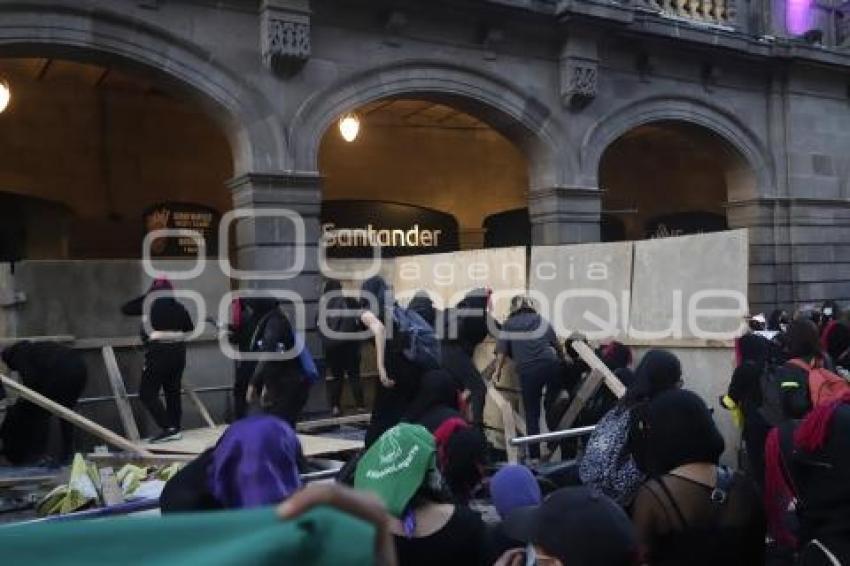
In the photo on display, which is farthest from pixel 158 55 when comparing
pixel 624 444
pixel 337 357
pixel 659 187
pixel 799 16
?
pixel 659 187

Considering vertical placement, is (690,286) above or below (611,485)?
above

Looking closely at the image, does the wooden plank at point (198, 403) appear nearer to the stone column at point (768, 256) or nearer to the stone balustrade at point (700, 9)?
the stone balustrade at point (700, 9)

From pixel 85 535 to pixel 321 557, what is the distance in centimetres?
47

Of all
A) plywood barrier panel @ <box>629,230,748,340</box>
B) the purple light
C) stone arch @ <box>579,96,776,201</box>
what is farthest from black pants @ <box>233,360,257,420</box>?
the purple light

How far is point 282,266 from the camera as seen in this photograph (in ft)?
35.1

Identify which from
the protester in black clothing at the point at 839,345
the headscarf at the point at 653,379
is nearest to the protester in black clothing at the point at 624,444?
the headscarf at the point at 653,379

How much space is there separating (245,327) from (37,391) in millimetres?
2114

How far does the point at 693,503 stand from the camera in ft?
9.84

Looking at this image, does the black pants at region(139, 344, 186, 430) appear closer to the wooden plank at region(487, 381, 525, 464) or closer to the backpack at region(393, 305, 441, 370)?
the backpack at region(393, 305, 441, 370)

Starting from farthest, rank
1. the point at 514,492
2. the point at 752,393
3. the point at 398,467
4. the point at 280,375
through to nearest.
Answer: the point at 280,375
the point at 752,393
the point at 514,492
the point at 398,467

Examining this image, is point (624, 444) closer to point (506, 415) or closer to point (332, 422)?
point (506, 415)

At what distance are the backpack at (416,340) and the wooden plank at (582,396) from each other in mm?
1649

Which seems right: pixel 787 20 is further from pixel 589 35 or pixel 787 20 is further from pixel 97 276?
pixel 97 276

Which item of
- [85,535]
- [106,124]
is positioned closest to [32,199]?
[106,124]
